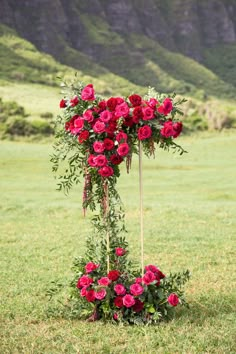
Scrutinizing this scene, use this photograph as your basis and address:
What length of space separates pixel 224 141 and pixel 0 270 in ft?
164

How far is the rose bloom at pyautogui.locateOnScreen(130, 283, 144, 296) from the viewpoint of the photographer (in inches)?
379

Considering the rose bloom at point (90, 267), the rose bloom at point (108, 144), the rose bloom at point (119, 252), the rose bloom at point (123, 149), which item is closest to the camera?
the rose bloom at point (123, 149)

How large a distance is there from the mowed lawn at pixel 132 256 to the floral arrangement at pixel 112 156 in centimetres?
34

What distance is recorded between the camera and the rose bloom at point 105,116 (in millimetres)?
9555

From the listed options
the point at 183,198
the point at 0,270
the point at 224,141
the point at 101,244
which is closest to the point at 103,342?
the point at 101,244

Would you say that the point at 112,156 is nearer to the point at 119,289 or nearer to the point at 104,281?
the point at 104,281

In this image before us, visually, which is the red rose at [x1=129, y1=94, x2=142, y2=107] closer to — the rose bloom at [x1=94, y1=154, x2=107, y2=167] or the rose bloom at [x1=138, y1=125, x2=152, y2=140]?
the rose bloom at [x1=138, y1=125, x2=152, y2=140]

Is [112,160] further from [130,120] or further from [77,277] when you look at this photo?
[77,277]

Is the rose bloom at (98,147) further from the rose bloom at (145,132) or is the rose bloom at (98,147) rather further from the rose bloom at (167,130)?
the rose bloom at (167,130)

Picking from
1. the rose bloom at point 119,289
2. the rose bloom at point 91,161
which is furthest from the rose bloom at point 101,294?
the rose bloom at point 91,161

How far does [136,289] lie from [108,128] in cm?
228

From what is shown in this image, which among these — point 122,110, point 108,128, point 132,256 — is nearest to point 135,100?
point 122,110

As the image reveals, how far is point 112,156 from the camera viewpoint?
9.62 m

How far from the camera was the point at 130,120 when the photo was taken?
31.8 feet
